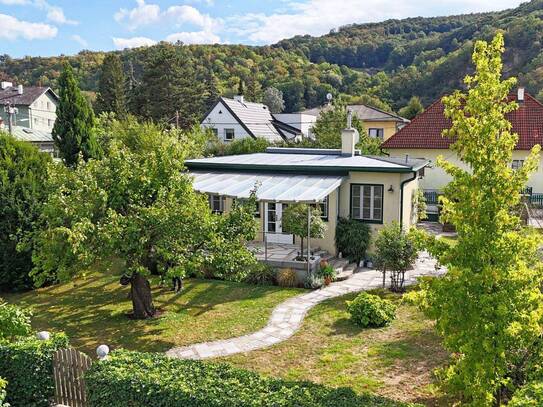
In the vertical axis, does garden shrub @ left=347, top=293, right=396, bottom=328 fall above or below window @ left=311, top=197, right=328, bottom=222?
below

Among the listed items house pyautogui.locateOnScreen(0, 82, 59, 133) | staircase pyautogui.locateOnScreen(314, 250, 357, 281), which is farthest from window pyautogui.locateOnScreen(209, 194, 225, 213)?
house pyautogui.locateOnScreen(0, 82, 59, 133)

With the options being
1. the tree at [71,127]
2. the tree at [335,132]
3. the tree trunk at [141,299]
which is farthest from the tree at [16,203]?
the tree at [335,132]

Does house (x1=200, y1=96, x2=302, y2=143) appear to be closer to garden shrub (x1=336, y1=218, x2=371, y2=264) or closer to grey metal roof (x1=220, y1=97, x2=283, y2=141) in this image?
grey metal roof (x1=220, y1=97, x2=283, y2=141)

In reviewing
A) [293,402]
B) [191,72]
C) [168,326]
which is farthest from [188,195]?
[191,72]

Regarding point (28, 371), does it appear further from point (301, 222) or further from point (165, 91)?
point (165, 91)

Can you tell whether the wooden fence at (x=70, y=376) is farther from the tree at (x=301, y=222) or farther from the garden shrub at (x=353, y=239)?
the garden shrub at (x=353, y=239)
